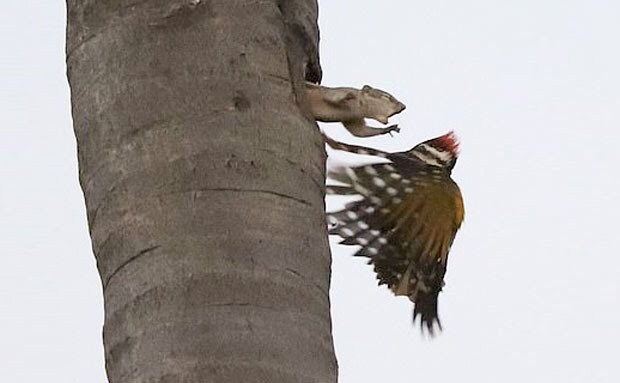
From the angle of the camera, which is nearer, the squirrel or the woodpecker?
the squirrel

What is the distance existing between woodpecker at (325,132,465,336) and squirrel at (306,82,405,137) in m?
0.65

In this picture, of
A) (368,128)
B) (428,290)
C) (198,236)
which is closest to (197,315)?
(198,236)

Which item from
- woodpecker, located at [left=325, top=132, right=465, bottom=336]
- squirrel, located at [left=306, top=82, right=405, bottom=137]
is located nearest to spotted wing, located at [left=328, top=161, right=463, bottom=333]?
woodpecker, located at [left=325, top=132, right=465, bottom=336]

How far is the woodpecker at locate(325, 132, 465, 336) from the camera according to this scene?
3275 millimetres

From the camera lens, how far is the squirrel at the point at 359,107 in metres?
2.36

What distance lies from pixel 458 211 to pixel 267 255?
174cm

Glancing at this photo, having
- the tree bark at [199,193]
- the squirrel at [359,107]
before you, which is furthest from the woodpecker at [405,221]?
the tree bark at [199,193]

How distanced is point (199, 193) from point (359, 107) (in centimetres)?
68

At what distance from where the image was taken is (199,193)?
187 centimetres

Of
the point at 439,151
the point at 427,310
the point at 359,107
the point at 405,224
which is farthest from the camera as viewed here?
Result: the point at 439,151

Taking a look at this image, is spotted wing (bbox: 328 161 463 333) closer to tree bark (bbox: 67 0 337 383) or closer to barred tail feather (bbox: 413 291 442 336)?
barred tail feather (bbox: 413 291 442 336)

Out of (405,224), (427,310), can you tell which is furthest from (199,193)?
(427,310)

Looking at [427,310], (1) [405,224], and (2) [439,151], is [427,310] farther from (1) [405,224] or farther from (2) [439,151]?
(2) [439,151]

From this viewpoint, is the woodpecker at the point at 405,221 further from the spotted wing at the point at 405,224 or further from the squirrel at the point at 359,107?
the squirrel at the point at 359,107
